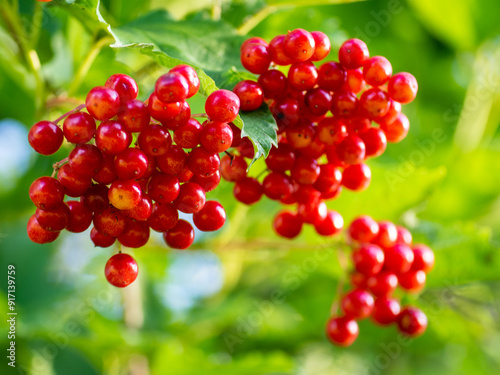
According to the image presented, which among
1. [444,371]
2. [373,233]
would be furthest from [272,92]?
[444,371]

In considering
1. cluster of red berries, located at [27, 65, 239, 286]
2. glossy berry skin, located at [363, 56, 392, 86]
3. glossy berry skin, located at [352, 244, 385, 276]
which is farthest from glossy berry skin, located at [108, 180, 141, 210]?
glossy berry skin, located at [352, 244, 385, 276]

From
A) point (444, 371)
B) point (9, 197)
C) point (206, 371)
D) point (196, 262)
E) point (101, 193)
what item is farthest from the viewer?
point (444, 371)

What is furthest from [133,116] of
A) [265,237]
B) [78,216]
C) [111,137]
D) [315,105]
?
[265,237]

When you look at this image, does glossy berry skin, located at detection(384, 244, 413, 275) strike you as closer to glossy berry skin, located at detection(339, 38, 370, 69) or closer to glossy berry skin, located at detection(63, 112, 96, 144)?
glossy berry skin, located at detection(339, 38, 370, 69)

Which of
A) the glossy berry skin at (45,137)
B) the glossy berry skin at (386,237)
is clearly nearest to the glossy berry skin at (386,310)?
the glossy berry skin at (386,237)

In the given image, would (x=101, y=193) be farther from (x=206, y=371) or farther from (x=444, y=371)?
(x=444, y=371)

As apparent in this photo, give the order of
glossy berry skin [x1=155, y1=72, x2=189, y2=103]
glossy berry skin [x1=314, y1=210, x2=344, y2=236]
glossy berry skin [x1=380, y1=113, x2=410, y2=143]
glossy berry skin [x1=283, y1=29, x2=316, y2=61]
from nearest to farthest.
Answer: glossy berry skin [x1=155, y1=72, x2=189, y2=103] → glossy berry skin [x1=283, y1=29, x2=316, y2=61] → glossy berry skin [x1=380, y1=113, x2=410, y2=143] → glossy berry skin [x1=314, y1=210, x2=344, y2=236]
